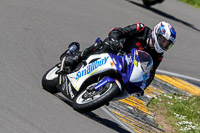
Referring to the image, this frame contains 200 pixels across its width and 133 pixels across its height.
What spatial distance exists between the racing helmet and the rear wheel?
2.99ft

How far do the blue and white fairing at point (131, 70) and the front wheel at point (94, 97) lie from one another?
21 centimetres

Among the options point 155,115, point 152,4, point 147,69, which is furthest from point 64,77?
point 152,4

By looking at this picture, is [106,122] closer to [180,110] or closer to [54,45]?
[180,110]

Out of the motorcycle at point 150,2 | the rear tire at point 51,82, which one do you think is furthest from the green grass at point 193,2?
the rear tire at point 51,82

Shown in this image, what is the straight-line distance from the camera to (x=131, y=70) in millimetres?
6191

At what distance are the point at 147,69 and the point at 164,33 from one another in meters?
0.57

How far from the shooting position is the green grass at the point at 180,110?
8.21 m

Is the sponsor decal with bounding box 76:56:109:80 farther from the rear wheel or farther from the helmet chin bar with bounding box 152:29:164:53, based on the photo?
the helmet chin bar with bounding box 152:29:164:53

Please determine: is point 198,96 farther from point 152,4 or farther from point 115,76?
point 152,4

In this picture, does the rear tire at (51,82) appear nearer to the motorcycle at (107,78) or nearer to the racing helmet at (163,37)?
the motorcycle at (107,78)

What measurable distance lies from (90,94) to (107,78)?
1.09 ft

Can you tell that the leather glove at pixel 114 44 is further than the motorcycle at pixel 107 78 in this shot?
Yes

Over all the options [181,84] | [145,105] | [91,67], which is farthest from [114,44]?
[181,84]

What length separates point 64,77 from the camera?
6.90 m
